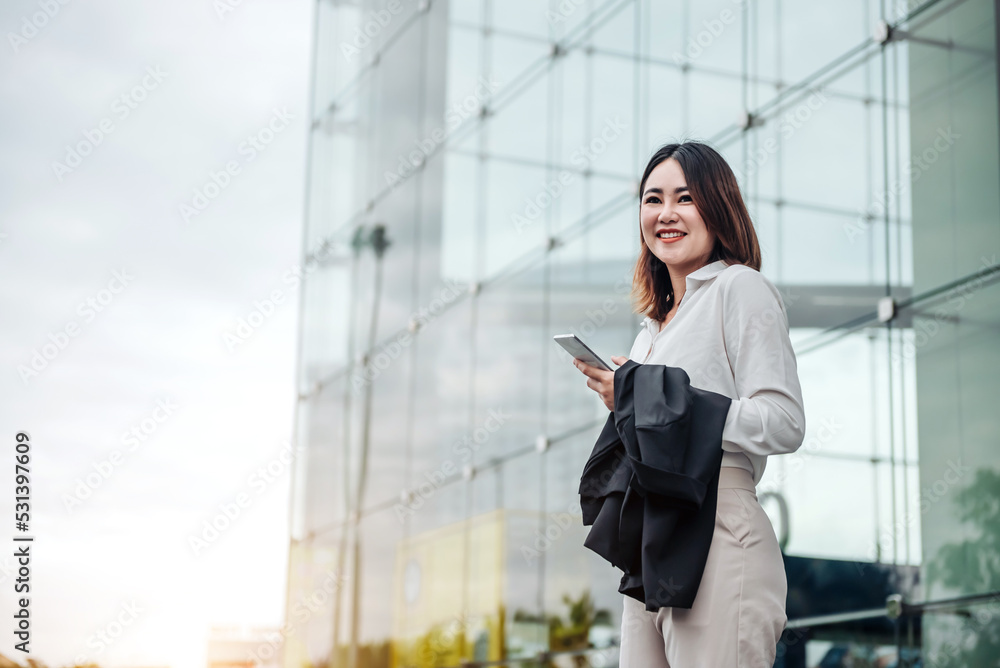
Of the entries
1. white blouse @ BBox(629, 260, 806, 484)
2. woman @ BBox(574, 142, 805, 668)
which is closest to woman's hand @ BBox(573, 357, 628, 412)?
woman @ BBox(574, 142, 805, 668)

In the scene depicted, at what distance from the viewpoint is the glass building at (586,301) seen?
555 cm

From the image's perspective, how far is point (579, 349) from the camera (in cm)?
230

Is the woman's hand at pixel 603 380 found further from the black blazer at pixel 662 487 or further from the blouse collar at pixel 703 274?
the blouse collar at pixel 703 274

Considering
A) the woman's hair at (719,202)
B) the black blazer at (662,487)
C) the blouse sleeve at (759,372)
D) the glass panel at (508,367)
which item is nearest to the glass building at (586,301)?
the glass panel at (508,367)

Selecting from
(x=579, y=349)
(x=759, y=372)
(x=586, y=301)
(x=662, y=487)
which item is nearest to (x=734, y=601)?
(x=662, y=487)

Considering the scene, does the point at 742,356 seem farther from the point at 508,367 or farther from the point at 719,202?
the point at 508,367

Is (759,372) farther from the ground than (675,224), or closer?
closer

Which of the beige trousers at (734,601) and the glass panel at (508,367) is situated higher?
the glass panel at (508,367)

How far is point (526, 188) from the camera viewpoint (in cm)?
1006

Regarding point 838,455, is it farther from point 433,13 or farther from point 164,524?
point 433,13

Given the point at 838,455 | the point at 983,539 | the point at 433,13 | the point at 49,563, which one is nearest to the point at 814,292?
the point at 838,455

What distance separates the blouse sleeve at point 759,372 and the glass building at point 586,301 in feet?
10.9

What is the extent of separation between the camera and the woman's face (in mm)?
2510

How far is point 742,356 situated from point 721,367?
2.6 inches
